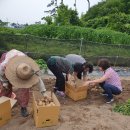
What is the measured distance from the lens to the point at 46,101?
21.8ft

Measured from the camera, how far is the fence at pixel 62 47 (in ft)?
38.2

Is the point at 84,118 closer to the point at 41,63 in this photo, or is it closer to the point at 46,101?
the point at 46,101

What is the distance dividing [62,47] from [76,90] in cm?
448

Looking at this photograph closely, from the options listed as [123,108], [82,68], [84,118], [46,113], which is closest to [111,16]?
→ [82,68]

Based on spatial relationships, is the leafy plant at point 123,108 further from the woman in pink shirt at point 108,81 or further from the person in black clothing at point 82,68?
the person in black clothing at point 82,68

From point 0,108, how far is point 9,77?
556mm

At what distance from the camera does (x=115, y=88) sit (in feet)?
25.8

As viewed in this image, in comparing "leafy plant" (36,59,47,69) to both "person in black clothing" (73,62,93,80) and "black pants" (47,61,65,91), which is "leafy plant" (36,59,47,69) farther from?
"person in black clothing" (73,62,93,80)

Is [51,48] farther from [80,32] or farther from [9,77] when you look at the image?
[9,77]

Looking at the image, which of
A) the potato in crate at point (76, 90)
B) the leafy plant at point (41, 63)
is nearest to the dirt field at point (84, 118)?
the potato in crate at point (76, 90)

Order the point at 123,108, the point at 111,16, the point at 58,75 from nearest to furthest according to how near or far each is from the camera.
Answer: the point at 123,108
the point at 58,75
the point at 111,16

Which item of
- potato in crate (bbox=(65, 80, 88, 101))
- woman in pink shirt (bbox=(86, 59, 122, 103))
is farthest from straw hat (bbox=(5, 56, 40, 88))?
woman in pink shirt (bbox=(86, 59, 122, 103))

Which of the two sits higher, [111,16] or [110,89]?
[111,16]

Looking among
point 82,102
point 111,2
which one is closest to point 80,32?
point 82,102
